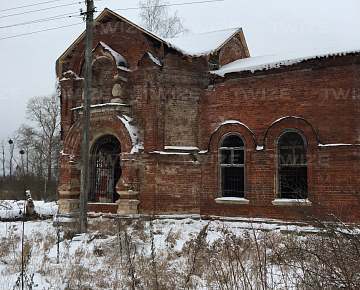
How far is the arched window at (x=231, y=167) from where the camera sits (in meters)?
11.5

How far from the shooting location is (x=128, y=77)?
12461mm

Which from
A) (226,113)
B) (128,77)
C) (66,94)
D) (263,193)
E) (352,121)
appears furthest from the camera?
(66,94)

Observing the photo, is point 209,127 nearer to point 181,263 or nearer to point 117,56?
point 117,56

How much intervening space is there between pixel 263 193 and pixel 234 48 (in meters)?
6.75

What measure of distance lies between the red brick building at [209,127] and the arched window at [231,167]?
0.03 metres

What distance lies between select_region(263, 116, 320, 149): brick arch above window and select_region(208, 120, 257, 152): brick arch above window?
43 centimetres

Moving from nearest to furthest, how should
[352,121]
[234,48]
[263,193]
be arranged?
[352,121] < [263,193] < [234,48]

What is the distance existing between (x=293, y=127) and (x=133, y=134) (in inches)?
198

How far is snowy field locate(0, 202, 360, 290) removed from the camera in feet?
13.6

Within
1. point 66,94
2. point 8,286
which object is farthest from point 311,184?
point 66,94

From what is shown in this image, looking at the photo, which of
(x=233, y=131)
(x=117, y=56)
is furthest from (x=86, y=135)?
(x=233, y=131)

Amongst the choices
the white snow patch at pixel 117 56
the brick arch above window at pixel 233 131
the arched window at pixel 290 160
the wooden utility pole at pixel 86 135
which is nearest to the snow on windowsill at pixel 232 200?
the arched window at pixel 290 160

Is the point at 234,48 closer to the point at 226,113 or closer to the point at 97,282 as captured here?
the point at 226,113

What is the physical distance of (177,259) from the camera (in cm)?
729
